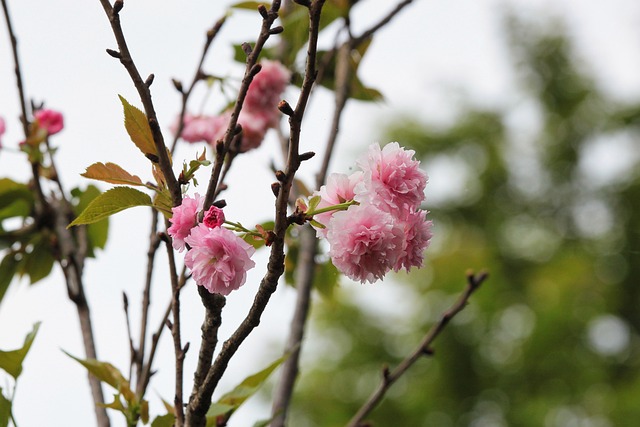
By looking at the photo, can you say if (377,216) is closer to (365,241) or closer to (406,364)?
(365,241)

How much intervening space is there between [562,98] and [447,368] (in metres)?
4.99

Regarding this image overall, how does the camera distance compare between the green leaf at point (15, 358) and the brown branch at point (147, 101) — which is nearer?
the brown branch at point (147, 101)

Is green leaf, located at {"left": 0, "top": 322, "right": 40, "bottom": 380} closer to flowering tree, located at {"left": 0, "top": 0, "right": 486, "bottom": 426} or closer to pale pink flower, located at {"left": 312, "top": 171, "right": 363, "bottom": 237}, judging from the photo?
flowering tree, located at {"left": 0, "top": 0, "right": 486, "bottom": 426}

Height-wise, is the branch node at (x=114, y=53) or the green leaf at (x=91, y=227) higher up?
the green leaf at (x=91, y=227)

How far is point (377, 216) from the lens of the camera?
0.52 meters

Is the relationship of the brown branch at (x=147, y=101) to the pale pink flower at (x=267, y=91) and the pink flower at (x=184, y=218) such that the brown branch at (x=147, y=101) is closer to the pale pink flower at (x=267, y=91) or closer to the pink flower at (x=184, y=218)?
the pink flower at (x=184, y=218)

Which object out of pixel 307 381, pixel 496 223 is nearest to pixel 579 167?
pixel 496 223

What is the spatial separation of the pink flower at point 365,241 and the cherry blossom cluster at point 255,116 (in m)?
0.47

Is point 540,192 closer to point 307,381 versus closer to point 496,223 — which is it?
point 496,223

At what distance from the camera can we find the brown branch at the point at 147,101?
0.53m

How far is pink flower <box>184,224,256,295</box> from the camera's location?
1.61 feet

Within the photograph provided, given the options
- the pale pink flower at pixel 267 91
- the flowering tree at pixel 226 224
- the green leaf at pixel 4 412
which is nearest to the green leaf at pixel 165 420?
the flowering tree at pixel 226 224

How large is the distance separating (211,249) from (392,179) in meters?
0.13

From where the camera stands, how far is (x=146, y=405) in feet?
2.25
